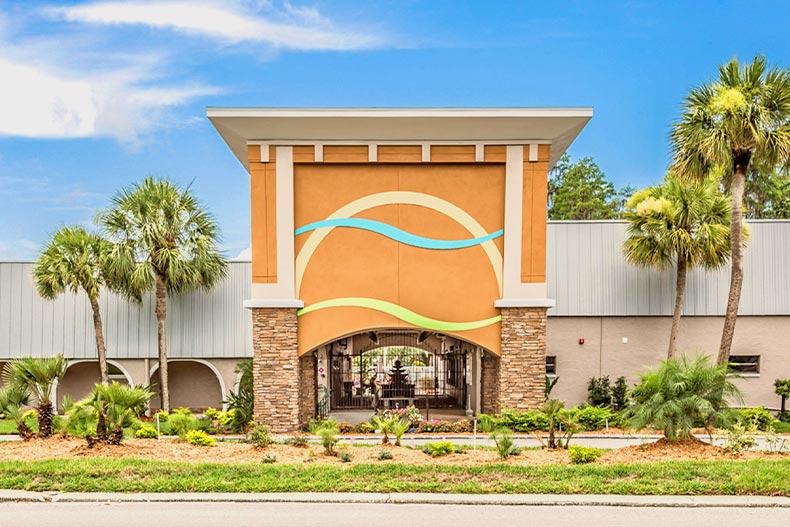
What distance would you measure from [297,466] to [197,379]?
45.0ft

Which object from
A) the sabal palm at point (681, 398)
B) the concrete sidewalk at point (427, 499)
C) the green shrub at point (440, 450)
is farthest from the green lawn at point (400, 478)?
the green shrub at point (440, 450)

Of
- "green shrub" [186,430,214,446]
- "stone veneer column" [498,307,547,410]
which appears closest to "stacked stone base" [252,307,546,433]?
"stone veneer column" [498,307,547,410]

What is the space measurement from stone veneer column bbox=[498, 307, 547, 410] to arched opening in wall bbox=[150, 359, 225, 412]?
10.9 metres

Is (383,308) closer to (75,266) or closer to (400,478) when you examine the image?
(400,478)

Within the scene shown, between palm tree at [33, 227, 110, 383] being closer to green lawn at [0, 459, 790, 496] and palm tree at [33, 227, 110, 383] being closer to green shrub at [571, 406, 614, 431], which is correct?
green lawn at [0, 459, 790, 496]

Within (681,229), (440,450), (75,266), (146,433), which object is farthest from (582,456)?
(75,266)

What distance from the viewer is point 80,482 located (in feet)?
29.1

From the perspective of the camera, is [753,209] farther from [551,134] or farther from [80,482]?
[80,482]

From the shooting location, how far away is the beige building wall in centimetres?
2027

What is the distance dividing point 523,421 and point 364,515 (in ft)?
27.5

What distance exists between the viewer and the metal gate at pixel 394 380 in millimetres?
20672

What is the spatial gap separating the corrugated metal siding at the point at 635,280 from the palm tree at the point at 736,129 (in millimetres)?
3661

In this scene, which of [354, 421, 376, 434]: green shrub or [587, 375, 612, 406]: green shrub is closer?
[354, 421, 376, 434]: green shrub

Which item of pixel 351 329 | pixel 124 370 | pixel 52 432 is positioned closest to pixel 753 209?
pixel 351 329
